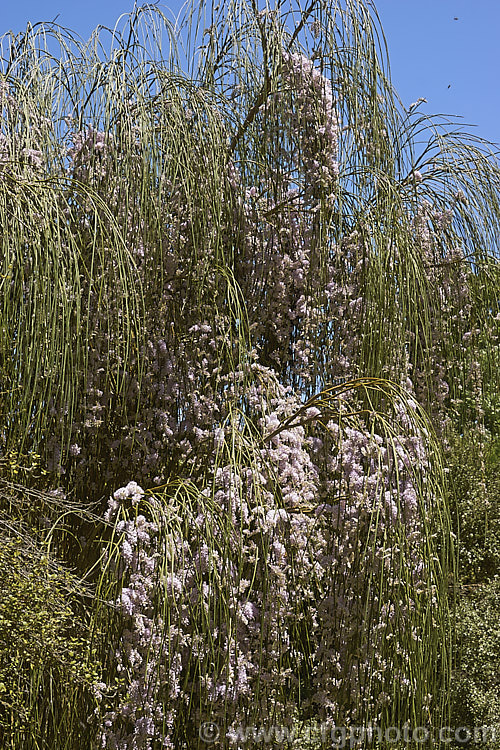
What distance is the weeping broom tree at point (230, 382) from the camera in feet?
10.6

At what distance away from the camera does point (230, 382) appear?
3.88 meters

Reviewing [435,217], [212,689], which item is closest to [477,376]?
[435,217]

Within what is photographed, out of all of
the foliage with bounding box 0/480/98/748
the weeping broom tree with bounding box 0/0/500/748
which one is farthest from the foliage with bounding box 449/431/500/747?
the foliage with bounding box 0/480/98/748

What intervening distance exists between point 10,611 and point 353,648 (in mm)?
1302

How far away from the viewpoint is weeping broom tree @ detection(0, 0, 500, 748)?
322 centimetres

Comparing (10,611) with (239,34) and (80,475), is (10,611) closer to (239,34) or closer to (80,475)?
(80,475)
